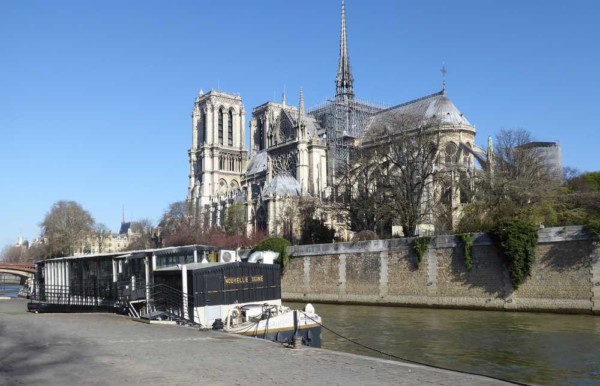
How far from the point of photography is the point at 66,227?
293ft

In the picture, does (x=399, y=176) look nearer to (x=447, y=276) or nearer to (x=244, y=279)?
(x=447, y=276)

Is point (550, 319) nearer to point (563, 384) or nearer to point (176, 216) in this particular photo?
point (563, 384)

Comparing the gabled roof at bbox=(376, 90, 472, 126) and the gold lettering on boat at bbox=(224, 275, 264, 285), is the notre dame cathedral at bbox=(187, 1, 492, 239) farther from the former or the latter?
the gold lettering on boat at bbox=(224, 275, 264, 285)

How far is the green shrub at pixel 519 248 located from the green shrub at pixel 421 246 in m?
5.19

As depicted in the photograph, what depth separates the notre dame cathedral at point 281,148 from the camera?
2857 inches

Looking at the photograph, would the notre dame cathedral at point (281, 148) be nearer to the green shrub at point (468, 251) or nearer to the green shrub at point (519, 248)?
the green shrub at point (468, 251)

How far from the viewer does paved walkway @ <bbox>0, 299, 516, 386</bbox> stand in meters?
10.7

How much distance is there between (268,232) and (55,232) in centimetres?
3422

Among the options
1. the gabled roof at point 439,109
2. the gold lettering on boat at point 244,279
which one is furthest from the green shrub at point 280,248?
the gabled roof at point 439,109

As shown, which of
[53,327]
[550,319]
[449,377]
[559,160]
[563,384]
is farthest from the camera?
[559,160]

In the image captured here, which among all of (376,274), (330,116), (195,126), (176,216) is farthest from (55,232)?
(376,274)

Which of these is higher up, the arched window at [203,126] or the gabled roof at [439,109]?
the arched window at [203,126]

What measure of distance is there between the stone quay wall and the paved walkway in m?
18.1

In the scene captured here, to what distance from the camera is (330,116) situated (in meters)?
89.8
